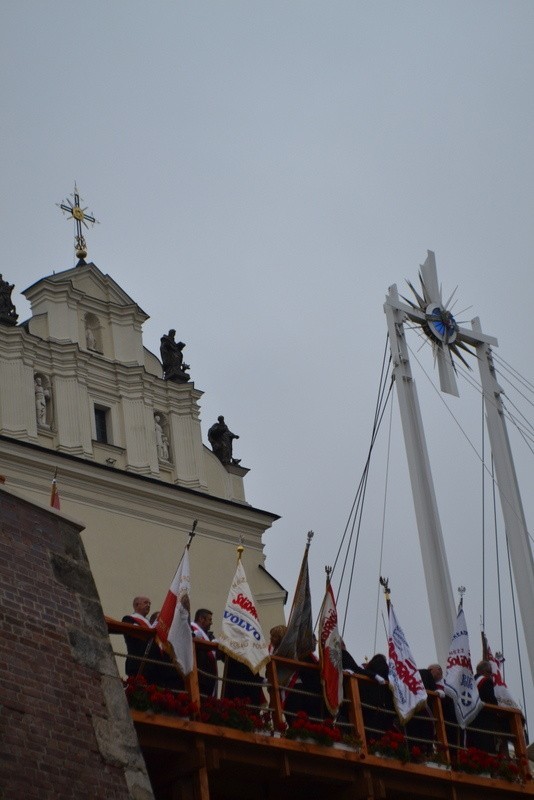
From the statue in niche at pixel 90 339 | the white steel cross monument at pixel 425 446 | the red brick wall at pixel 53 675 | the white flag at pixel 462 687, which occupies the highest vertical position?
the statue in niche at pixel 90 339

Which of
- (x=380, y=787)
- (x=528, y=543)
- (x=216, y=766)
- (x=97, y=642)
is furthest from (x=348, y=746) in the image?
(x=528, y=543)

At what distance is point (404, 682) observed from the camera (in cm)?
1513

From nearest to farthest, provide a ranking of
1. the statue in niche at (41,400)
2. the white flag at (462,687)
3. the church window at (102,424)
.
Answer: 1. the white flag at (462,687)
2. the statue in niche at (41,400)
3. the church window at (102,424)

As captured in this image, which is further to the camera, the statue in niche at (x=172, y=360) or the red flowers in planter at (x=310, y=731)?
the statue in niche at (x=172, y=360)

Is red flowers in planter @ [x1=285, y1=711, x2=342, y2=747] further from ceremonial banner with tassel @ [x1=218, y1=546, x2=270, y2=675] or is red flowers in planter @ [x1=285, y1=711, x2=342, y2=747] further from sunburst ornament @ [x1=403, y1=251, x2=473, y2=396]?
sunburst ornament @ [x1=403, y1=251, x2=473, y2=396]

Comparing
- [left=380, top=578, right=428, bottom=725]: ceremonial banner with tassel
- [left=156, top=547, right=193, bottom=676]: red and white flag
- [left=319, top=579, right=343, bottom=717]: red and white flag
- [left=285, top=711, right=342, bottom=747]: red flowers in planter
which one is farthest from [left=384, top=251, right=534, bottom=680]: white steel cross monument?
[left=156, top=547, right=193, bottom=676]: red and white flag

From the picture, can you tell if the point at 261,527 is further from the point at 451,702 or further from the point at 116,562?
the point at 451,702

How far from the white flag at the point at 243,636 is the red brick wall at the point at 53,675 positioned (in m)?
1.43

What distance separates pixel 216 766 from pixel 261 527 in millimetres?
11879

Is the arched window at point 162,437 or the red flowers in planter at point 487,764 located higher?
the arched window at point 162,437

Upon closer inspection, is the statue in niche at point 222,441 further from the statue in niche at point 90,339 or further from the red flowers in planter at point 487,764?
the red flowers in planter at point 487,764

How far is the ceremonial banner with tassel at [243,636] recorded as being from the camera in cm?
1386

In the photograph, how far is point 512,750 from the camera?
16.9 meters

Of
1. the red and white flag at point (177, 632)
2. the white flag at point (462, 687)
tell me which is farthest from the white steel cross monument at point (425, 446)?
the red and white flag at point (177, 632)
